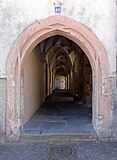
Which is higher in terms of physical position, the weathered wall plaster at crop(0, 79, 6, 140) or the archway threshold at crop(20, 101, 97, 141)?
the weathered wall plaster at crop(0, 79, 6, 140)

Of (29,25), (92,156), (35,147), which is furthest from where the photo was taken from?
(29,25)

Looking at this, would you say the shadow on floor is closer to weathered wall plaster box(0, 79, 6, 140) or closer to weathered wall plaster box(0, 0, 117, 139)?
weathered wall plaster box(0, 79, 6, 140)

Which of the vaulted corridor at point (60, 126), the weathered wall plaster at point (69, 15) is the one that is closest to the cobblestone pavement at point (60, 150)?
the vaulted corridor at point (60, 126)

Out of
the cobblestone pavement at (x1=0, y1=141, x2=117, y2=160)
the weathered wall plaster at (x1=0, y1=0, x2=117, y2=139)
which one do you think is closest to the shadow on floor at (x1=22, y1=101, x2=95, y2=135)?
the cobblestone pavement at (x1=0, y1=141, x2=117, y2=160)

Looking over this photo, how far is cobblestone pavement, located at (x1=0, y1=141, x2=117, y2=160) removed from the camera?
155 inches

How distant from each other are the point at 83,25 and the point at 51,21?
74cm

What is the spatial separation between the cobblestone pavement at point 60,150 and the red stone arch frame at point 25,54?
399mm

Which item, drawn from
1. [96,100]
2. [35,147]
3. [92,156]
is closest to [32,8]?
[96,100]

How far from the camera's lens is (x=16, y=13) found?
499 centimetres

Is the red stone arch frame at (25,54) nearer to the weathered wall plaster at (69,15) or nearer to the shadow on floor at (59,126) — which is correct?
the weathered wall plaster at (69,15)

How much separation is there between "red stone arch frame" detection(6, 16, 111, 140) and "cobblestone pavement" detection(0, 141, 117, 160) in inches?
15.7

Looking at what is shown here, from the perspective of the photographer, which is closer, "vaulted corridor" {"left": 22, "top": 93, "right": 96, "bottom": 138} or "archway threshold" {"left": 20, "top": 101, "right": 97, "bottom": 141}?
"archway threshold" {"left": 20, "top": 101, "right": 97, "bottom": 141}

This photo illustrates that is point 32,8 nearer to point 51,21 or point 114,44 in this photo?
point 51,21

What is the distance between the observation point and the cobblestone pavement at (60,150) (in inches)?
155
